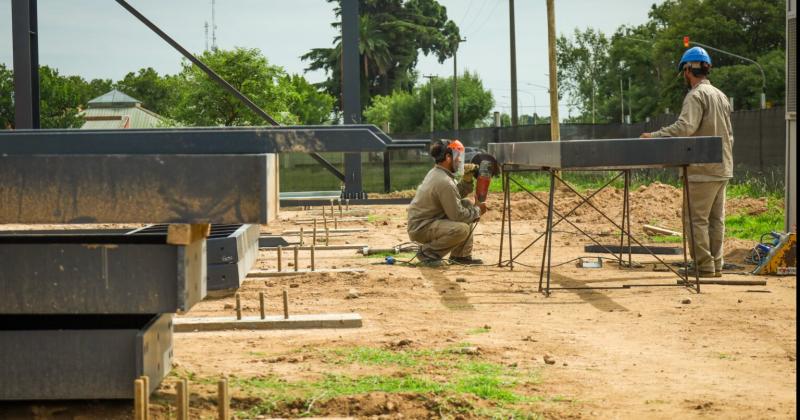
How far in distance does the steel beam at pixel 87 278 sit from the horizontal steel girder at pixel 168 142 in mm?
457

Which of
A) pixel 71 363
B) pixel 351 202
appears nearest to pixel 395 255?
pixel 351 202

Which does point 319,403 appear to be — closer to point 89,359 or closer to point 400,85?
point 89,359

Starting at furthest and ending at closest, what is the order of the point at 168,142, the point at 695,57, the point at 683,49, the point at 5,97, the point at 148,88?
the point at 148,88
the point at 5,97
the point at 683,49
the point at 695,57
the point at 168,142

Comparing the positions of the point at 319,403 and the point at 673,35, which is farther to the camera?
the point at 673,35

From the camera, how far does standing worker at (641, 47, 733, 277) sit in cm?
1080

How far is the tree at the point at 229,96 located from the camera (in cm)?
3903

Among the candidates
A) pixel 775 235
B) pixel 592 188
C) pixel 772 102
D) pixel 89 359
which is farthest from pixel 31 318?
pixel 772 102

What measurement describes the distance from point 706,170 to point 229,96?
29764 millimetres

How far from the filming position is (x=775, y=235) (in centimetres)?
1191

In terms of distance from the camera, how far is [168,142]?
500cm

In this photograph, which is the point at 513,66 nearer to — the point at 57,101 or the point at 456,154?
the point at 456,154

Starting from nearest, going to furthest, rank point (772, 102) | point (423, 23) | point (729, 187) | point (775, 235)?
point (775, 235) → point (729, 187) → point (772, 102) → point (423, 23)

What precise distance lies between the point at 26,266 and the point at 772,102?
53980mm

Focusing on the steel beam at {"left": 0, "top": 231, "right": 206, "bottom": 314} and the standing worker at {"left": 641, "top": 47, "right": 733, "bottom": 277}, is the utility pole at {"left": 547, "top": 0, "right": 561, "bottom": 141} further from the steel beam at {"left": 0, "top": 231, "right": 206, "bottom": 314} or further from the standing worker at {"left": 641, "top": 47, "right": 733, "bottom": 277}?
the steel beam at {"left": 0, "top": 231, "right": 206, "bottom": 314}
